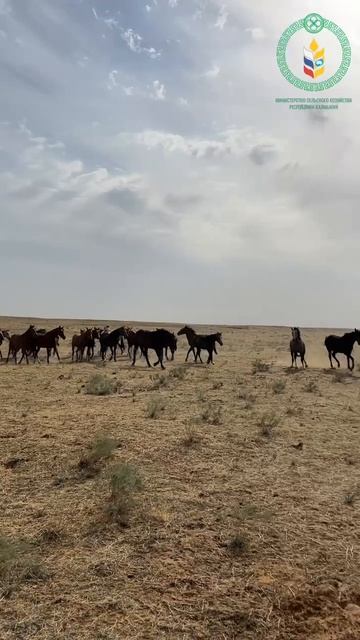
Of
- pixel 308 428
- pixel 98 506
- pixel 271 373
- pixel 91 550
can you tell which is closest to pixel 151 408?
pixel 308 428

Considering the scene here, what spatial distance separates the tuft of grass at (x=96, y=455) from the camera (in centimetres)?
852

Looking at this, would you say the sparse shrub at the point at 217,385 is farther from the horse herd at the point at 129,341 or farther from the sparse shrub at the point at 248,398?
the horse herd at the point at 129,341

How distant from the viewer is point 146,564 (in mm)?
5730

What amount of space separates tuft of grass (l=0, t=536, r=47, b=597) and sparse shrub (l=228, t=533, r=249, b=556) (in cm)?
218

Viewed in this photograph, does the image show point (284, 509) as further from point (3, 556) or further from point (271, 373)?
point (271, 373)

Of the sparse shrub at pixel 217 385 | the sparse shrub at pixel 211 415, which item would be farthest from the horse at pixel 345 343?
the sparse shrub at pixel 211 415

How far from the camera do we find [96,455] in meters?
8.83

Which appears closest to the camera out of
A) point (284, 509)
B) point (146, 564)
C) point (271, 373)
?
point (146, 564)

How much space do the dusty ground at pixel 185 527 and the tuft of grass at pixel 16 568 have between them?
2 cm

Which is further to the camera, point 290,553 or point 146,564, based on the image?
point 290,553

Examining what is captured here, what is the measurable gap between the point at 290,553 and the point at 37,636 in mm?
3080

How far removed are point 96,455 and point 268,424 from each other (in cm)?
485

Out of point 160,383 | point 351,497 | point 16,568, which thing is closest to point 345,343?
point 160,383

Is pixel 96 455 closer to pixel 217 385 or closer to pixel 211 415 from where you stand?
pixel 211 415
